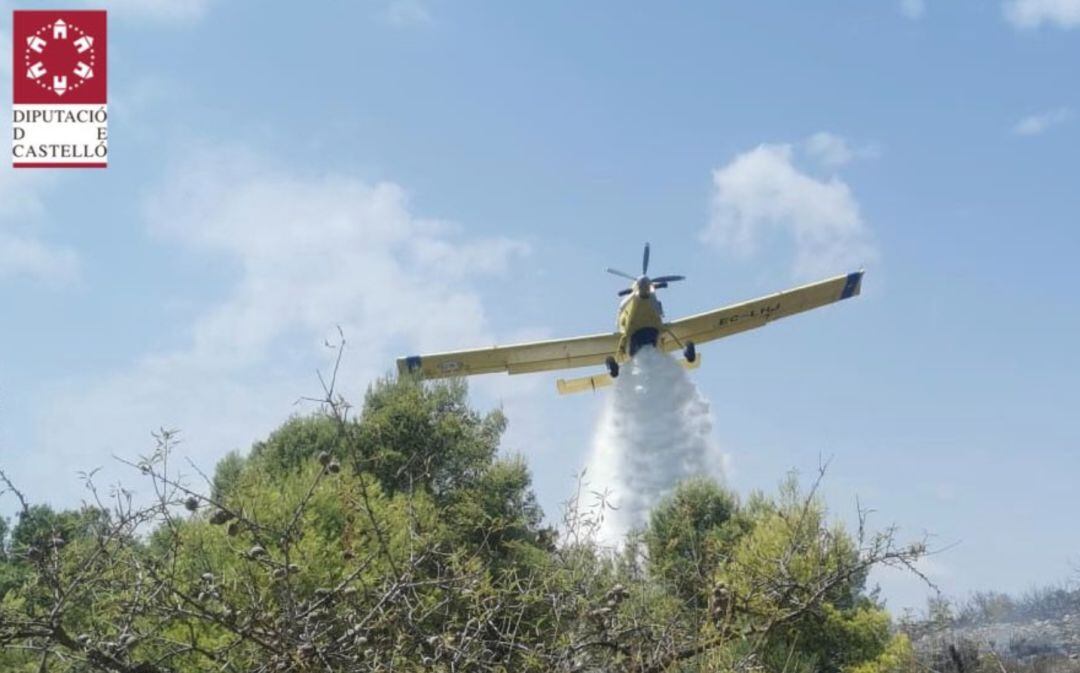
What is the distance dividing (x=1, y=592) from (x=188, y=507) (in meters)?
25.6

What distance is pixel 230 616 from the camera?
3520 mm

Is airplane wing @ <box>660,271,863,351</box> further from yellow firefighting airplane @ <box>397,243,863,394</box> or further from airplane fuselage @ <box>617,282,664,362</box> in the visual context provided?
airplane fuselage @ <box>617,282,664,362</box>

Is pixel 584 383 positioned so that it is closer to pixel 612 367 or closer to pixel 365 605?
pixel 612 367

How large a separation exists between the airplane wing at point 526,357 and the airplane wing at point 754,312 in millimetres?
2415

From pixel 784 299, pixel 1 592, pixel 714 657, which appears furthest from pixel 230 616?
pixel 784 299

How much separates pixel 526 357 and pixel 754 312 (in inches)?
344

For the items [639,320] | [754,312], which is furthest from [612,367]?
[754,312]

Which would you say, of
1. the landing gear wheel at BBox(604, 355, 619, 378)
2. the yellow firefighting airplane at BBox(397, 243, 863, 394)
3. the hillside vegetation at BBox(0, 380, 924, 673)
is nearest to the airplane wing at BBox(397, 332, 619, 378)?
the yellow firefighting airplane at BBox(397, 243, 863, 394)

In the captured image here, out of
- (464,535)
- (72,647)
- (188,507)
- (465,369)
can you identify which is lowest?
(72,647)

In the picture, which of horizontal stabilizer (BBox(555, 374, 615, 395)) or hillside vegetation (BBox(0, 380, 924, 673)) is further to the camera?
horizontal stabilizer (BBox(555, 374, 615, 395))

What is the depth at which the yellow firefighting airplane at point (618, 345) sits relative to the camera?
34094 millimetres

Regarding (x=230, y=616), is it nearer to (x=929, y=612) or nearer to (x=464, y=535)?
(x=929, y=612)

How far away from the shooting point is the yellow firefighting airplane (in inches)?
1342

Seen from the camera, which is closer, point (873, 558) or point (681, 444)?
point (873, 558)
